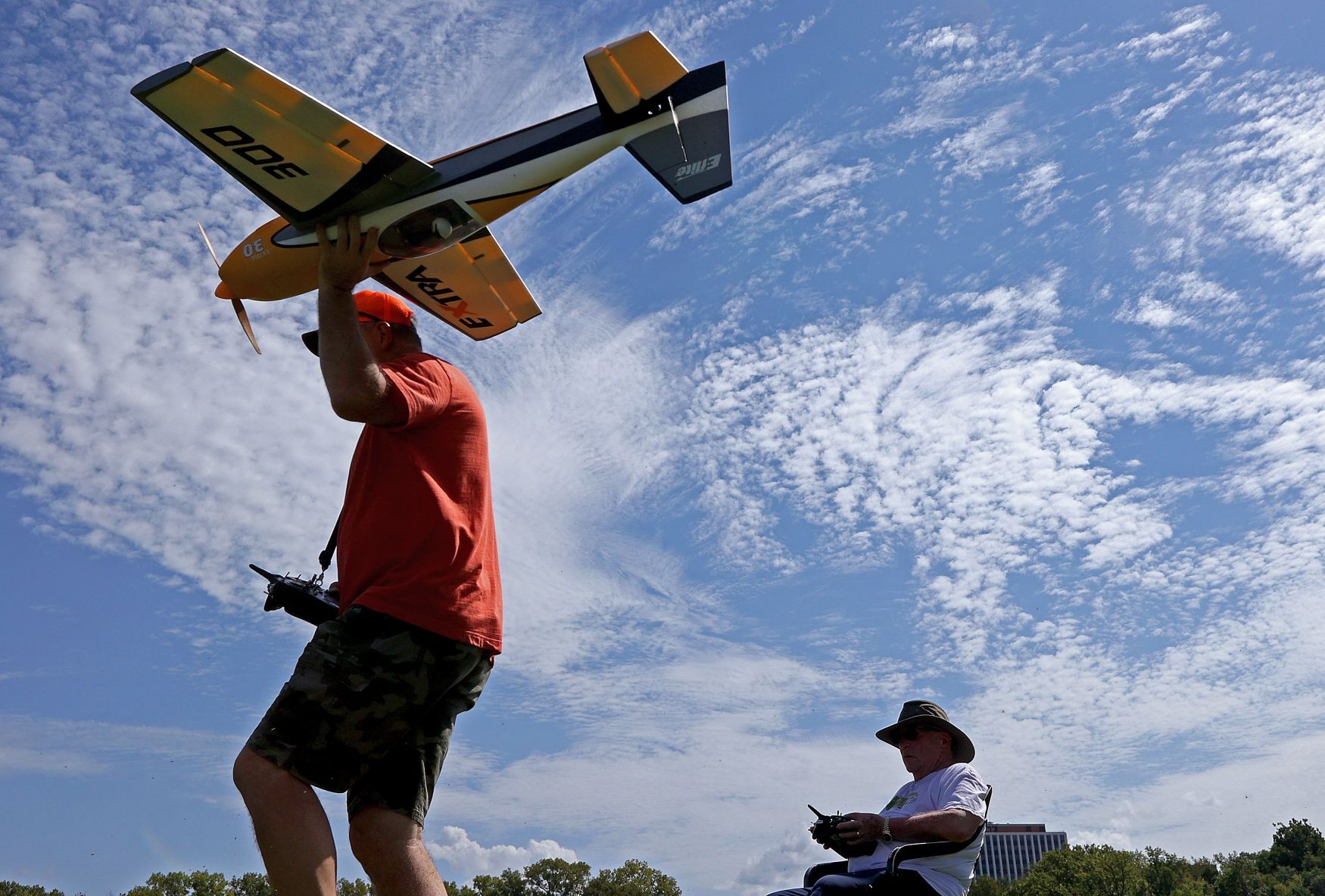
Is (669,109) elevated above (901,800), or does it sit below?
above

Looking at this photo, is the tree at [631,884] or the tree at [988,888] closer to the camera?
the tree at [631,884]

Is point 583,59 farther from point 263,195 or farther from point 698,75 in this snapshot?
point 263,195

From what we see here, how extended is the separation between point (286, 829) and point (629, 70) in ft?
14.1

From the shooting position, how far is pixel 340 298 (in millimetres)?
3244

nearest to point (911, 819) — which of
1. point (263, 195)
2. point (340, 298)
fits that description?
point (340, 298)

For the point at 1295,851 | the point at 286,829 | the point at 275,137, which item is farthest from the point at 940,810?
the point at 1295,851

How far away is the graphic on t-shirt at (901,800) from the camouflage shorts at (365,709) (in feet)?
11.1

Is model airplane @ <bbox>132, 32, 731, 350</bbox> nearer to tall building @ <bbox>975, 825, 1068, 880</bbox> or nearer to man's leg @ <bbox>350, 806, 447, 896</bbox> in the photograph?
man's leg @ <bbox>350, 806, 447, 896</bbox>

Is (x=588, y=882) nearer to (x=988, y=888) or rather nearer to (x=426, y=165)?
(x=988, y=888)

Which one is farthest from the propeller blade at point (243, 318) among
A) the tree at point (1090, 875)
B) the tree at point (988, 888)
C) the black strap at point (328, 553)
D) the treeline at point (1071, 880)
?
the tree at point (988, 888)

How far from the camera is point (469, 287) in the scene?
17.9 ft

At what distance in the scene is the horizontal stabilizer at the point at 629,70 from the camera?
17.7 feet

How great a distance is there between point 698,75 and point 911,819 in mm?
4404

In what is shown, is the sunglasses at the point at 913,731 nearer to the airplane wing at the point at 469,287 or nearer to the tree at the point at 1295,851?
the airplane wing at the point at 469,287
